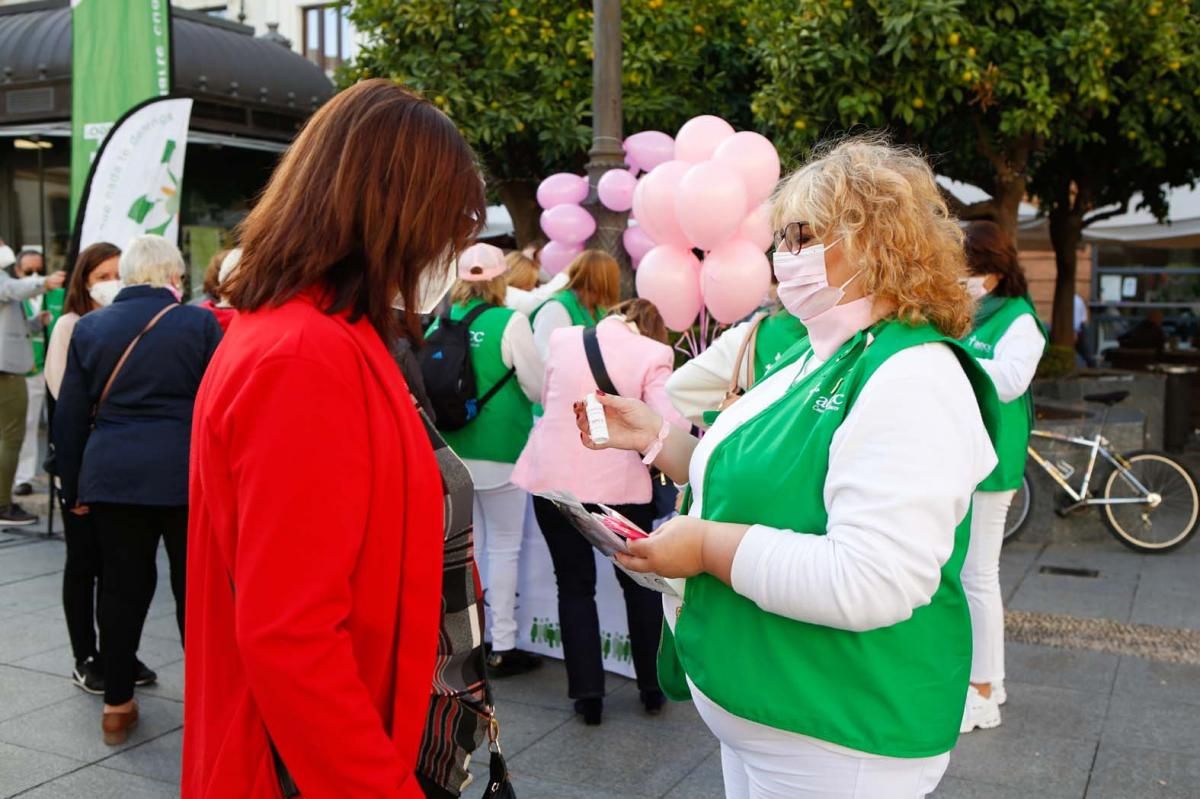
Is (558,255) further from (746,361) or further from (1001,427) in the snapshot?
(746,361)

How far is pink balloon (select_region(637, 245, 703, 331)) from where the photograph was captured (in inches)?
211

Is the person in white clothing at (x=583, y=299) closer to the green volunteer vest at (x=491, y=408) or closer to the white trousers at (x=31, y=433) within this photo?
the green volunteer vest at (x=491, y=408)

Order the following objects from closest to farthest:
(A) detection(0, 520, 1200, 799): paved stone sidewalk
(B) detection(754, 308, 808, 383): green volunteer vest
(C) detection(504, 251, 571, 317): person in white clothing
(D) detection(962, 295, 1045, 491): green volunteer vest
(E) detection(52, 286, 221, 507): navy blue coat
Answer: (B) detection(754, 308, 808, 383): green volunteer vest
(A) detection(0, 520, 1200, 799): paved stone sidewalk
(E) detection(52, 286, 221, 507): navy blue coat
(D) detection(962, 295, 1045, 491): green volunteer vest
(C) detection(504, 251, 571, 317): person in white clothing

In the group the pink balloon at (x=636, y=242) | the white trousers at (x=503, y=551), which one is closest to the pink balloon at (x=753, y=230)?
the pink balloon at (x=636, y=242)

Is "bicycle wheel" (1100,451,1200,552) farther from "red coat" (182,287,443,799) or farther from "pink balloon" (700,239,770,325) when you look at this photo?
"red coat" (182,287,443,799)

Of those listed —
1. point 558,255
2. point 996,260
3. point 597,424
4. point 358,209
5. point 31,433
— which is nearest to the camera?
point 358,209

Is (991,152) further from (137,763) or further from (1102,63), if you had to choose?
(137,763)

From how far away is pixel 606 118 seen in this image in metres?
6.39

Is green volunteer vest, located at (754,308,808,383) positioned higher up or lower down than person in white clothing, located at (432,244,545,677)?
higher up

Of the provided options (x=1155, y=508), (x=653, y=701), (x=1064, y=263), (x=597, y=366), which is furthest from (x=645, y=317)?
(x=1064, y=263)

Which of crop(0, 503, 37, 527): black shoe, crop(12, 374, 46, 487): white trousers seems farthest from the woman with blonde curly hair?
crop(12, 374, 46, 487): white trousers

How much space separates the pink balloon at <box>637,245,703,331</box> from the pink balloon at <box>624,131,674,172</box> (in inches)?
52.8

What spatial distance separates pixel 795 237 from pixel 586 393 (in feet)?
8.47

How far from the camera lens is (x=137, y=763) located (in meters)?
4.13
